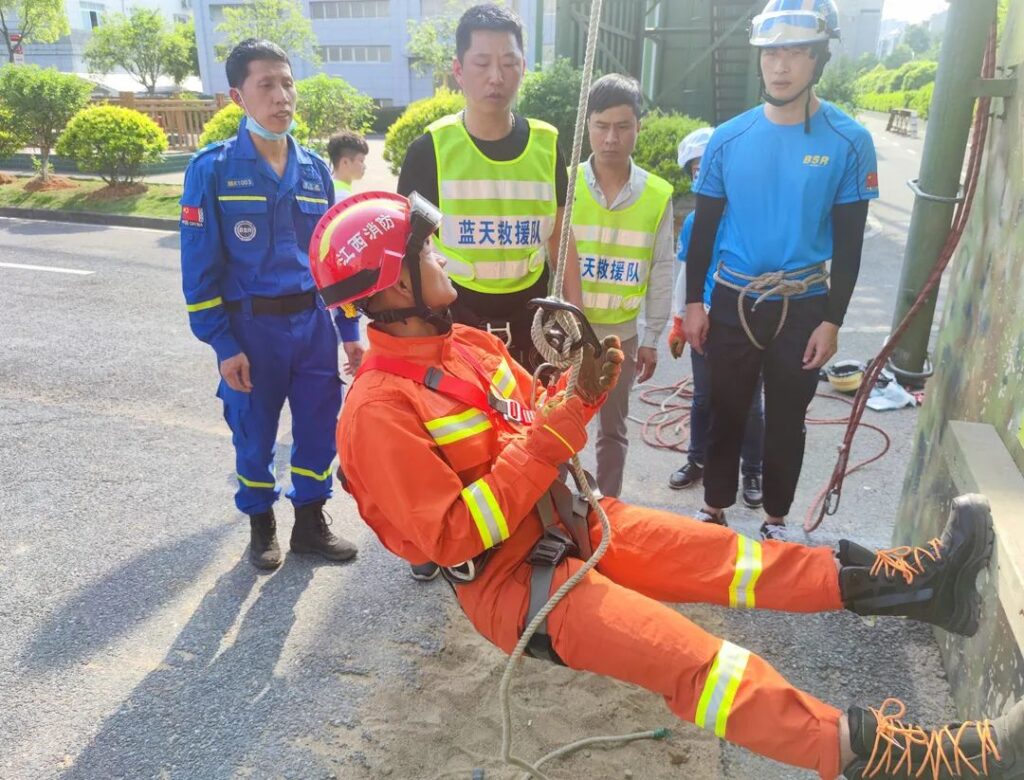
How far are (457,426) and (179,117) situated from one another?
67.8 feet

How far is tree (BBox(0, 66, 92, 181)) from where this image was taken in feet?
47.0

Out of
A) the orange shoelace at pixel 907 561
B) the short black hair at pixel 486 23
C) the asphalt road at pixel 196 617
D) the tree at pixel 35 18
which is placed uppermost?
the tree at pixel 35 18

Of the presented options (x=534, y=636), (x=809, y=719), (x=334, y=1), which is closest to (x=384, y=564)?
(x=534, y=636)

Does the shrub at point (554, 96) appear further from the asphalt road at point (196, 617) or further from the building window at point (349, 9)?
the building window at point (349, 9)

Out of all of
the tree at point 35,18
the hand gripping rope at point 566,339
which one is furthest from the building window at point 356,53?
the hand gripping rope at point 566,339

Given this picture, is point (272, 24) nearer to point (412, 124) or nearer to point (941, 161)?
point (412, 124)

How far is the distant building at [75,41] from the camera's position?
2206 inches

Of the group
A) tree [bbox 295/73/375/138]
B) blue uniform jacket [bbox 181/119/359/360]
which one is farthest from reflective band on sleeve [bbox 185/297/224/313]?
tree [bbox 295/73/375/138]

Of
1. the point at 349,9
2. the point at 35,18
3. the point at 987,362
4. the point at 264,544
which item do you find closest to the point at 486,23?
the point at 987,362

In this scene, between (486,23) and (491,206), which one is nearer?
(486,23)

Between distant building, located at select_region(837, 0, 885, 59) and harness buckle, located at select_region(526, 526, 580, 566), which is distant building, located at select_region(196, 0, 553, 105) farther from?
harness buckle, located at select_region(526, 526, 580, 566)

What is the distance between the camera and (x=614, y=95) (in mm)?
3369

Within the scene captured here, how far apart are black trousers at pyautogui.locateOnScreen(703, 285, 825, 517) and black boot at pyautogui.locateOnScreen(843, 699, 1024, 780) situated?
5.42 ft

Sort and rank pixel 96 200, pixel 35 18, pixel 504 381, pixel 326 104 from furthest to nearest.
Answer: pixel 35 18, pixel 326 104, pixel 96 200, pixel 504 381
